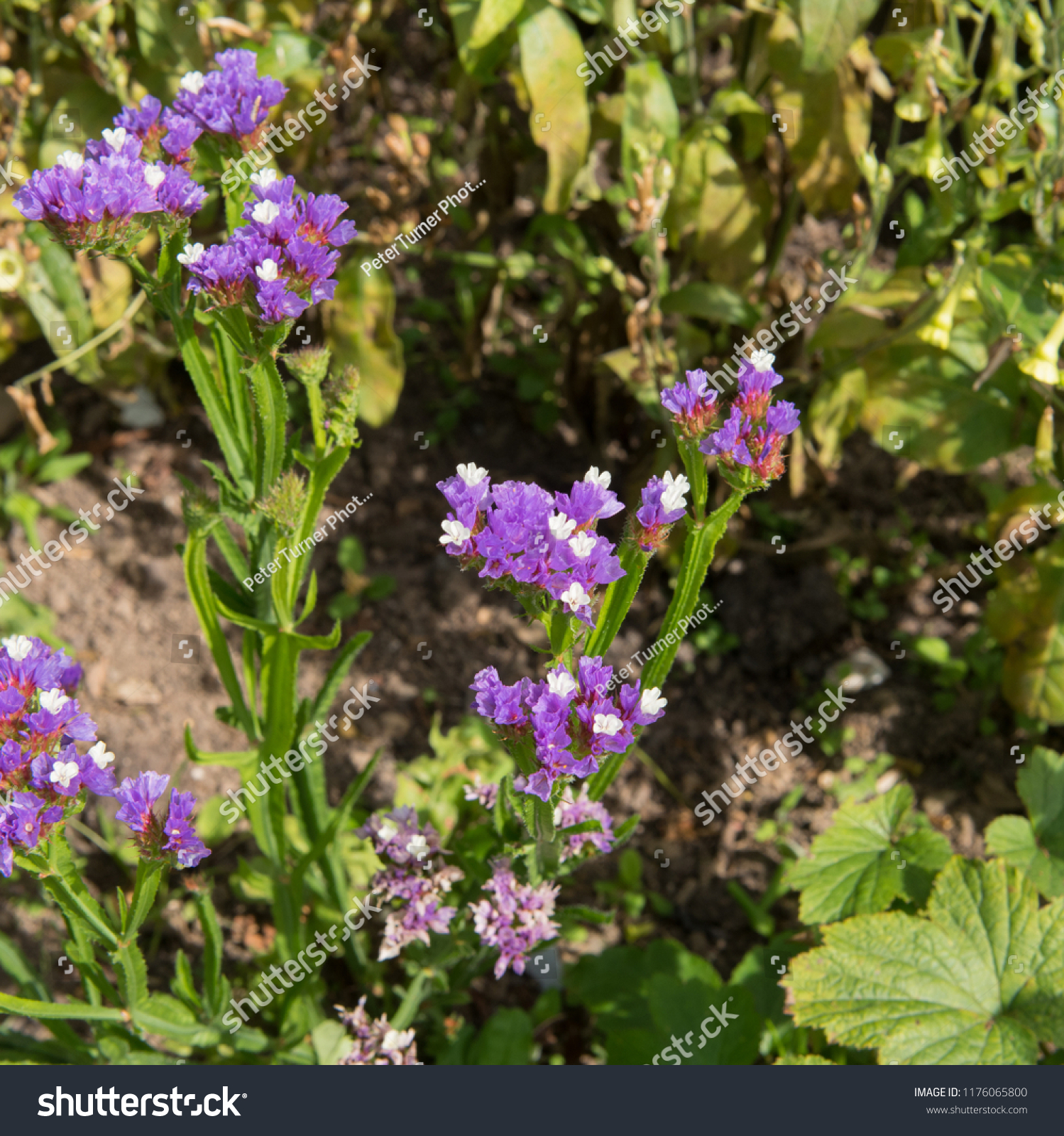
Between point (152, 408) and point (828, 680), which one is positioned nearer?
point (828, 680)

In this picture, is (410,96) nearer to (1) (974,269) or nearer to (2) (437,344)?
(2) (437,344)

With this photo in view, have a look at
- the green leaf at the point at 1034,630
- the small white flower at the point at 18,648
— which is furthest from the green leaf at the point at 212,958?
the green leaf at the point at 1034,630

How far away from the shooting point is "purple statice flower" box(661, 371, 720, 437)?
4.27ft

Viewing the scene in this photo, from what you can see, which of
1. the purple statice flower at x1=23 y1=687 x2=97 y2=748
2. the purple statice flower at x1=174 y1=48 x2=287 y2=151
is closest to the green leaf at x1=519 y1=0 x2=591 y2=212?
the purple statice flower at x1=174 y1=48 x2=287 y2=151

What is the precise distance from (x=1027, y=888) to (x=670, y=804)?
0.92 m

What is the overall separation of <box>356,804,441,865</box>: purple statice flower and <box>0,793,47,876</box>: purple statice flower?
603 mm

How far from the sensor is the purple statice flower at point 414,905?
1.71 m

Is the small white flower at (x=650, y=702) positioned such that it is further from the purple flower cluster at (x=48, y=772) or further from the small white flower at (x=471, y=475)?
the purple flower cluster at (x=48, y=772)

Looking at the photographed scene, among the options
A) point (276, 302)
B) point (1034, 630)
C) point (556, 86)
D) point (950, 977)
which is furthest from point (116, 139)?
point (1034, 630)

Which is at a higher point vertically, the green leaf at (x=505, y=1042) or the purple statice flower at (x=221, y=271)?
the purple statice flower at (x=221, y=271)

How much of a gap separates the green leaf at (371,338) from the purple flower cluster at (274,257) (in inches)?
46.0

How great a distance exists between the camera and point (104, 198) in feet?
4.20

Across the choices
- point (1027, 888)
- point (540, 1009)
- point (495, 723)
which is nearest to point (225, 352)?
point (495, 723)

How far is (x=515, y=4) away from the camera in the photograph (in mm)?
2076
